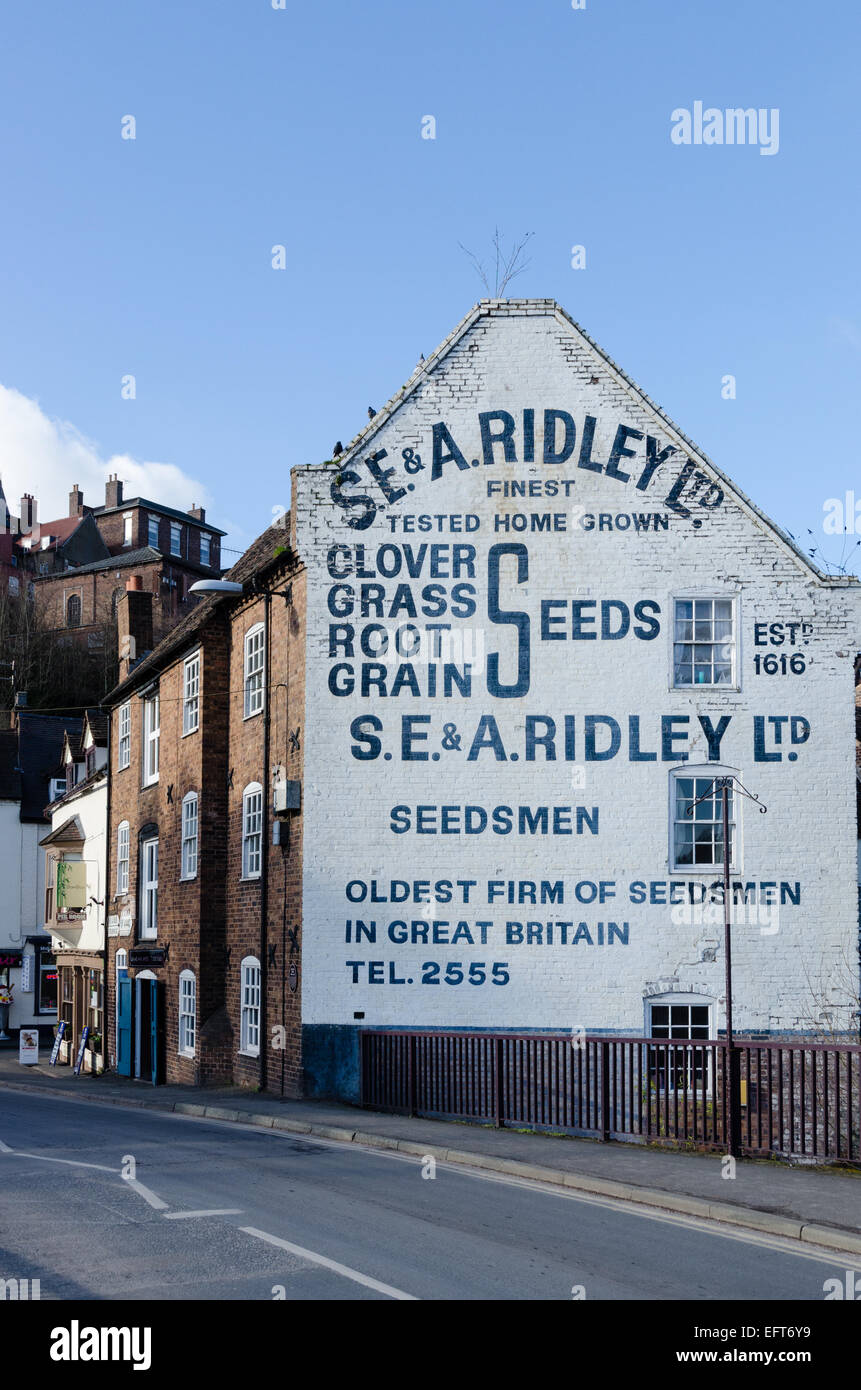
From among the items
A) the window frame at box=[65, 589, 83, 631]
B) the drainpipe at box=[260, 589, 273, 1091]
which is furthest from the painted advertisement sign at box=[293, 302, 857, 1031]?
the window frame at box=[65, 589, 83, 631]

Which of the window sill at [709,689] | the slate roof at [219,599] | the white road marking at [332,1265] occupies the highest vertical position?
the slate roof at [219,599]

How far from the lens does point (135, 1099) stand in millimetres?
25688

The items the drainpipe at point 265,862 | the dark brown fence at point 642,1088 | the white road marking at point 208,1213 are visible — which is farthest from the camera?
the drainpipe at point 265,862

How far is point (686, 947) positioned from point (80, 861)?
943 inches

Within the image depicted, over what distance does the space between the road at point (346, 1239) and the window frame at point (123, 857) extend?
761 inches

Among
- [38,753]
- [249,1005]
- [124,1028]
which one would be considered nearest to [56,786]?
[38,753]

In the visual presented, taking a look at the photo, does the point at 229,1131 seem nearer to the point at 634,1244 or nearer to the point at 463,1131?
the point at 463,1131

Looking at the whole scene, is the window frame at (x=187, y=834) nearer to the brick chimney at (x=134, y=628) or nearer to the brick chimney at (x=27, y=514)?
the brick chimney at (x=134, y=628)

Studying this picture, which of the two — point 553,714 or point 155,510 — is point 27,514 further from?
point 553,714

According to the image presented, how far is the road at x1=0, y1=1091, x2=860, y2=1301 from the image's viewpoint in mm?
8961

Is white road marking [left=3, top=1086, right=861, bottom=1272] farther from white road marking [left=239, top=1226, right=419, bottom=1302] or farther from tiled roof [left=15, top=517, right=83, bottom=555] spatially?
tiled roof [left=15, top=517, right=83, bottom=555]

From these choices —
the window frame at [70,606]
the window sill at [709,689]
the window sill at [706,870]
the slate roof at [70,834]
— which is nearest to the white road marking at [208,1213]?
the window sill at [706,870]

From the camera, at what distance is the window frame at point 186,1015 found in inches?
1094

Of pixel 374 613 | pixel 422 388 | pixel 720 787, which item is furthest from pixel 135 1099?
pixel 422 388
